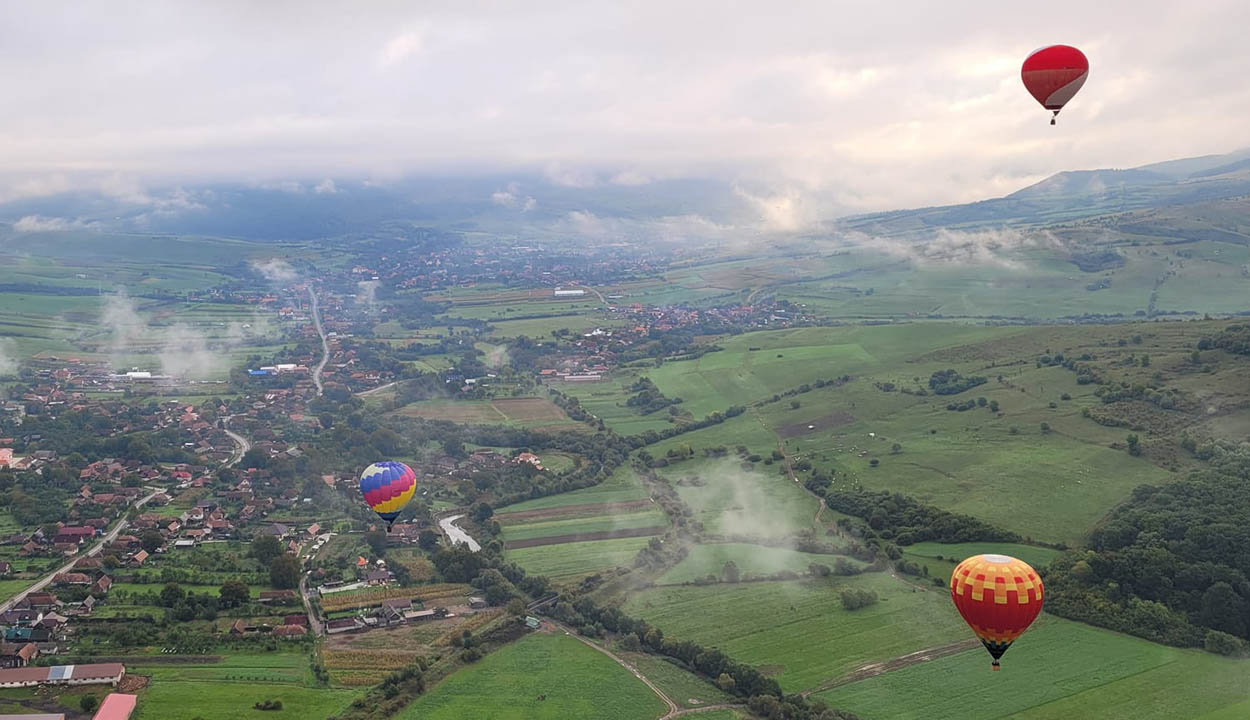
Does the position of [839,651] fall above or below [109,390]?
below

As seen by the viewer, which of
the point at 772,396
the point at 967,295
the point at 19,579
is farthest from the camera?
the point at 967,295

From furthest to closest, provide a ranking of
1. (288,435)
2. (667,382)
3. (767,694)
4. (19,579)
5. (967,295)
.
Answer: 1. (967,295)
2. (667,382)
3. (288,435)
4. (19,579)
5. (767,694)

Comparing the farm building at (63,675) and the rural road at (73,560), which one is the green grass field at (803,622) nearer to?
the farm building at (63,675)

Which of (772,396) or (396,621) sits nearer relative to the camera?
(396,621)

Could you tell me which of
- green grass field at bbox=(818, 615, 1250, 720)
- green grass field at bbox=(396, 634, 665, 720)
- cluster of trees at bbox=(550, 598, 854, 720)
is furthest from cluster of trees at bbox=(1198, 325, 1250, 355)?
green grass field at bbox=(396, 634, 665, 720)

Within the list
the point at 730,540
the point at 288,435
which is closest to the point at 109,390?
the point at 288,435

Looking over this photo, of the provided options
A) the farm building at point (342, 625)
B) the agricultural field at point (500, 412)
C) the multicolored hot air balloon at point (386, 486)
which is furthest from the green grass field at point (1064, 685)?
the agricultural field at point (500, 412)

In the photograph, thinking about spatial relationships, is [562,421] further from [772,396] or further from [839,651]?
[839,651]

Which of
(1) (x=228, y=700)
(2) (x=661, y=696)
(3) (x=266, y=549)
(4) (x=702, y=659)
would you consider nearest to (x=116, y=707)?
(1) (x=228, y=700)
